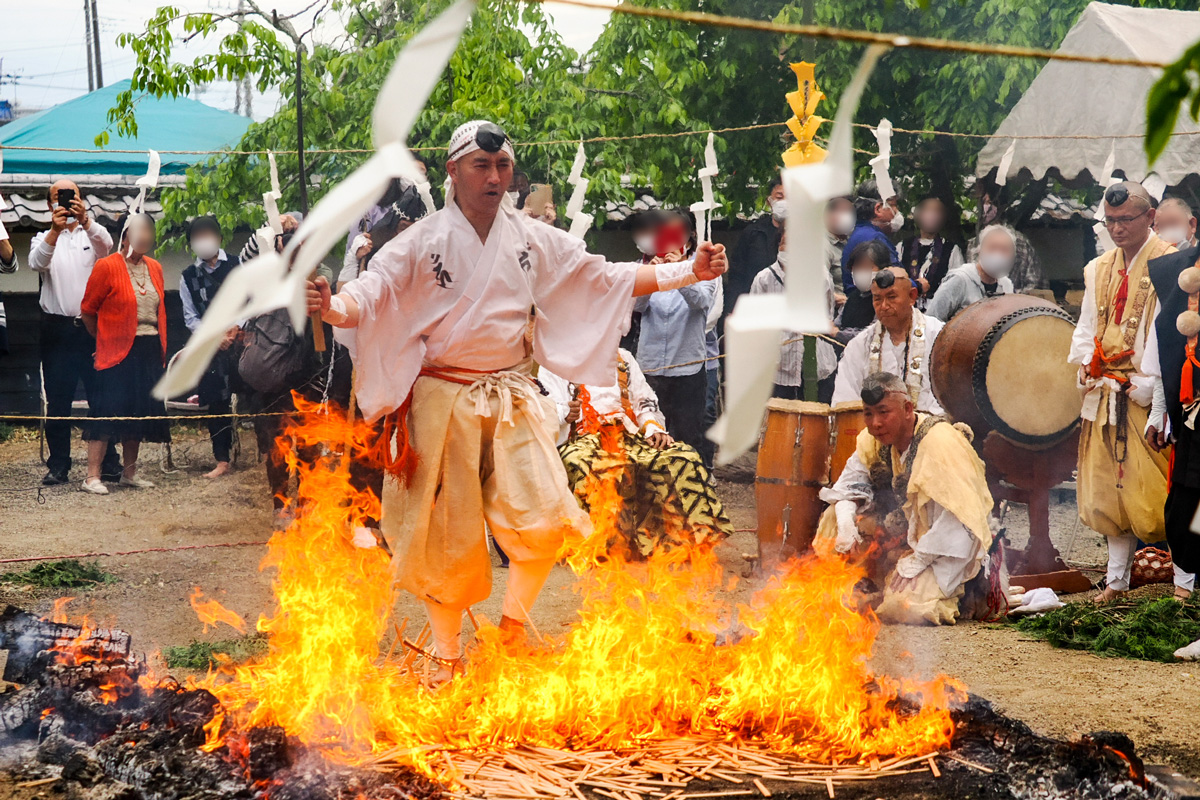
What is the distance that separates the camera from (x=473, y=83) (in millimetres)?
8547

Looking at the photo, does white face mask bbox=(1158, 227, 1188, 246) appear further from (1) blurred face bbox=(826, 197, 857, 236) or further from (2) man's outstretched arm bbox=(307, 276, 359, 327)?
(2) man's outstretched arm bbox=(307, 276, 359, 327)

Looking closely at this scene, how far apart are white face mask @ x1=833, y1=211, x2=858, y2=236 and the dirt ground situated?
210cm

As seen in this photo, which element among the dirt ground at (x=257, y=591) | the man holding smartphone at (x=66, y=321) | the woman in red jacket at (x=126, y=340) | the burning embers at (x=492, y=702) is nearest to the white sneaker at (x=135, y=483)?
the woman in red jacket at (x=126, y=340)

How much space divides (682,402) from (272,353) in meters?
2.72

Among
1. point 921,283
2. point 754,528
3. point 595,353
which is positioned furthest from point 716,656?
point 921,283

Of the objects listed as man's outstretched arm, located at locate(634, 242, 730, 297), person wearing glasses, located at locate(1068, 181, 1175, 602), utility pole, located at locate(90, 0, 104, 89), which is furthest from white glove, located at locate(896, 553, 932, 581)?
utility pole, located at locate(90, 0, 104, 89)

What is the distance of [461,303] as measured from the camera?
13.8 ft

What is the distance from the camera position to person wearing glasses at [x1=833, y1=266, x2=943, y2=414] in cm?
615

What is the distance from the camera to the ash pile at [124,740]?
10.7 feet

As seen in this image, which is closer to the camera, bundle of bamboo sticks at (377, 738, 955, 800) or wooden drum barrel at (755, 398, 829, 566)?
bundle of bamboo sticks at (377, 738, 955, 800)

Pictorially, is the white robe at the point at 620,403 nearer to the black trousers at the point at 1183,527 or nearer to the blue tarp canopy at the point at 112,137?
the black trousers at the point at 1183,527

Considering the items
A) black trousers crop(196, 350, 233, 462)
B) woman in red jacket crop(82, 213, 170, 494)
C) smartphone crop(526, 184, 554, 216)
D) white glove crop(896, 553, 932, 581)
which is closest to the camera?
white glove crop(896, 553, 932, 581)

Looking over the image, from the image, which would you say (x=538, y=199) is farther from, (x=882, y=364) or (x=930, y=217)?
(x=930, y=217)

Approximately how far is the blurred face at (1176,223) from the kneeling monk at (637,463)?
306cm
